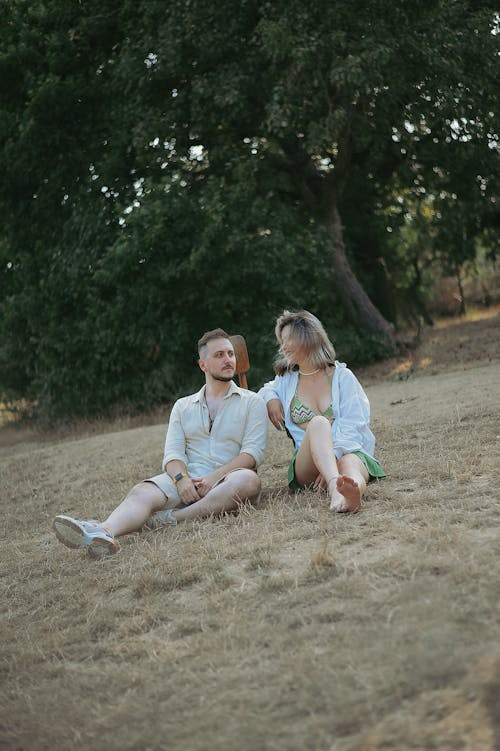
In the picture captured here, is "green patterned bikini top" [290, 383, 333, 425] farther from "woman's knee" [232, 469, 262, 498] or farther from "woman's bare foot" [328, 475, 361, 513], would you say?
"woman's bare foot" [328, 475, 361, 513]

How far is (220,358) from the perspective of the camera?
19.1ft

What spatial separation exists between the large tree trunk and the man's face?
11.3 metres

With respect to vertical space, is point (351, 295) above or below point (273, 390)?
above

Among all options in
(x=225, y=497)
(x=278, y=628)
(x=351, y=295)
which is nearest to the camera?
(x=278, y=628)

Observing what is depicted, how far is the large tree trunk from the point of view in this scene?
1695 cm

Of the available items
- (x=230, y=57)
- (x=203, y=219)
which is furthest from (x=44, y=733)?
(x=230, y=57)

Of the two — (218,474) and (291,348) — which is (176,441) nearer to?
(218,474)

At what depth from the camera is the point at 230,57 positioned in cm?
1574

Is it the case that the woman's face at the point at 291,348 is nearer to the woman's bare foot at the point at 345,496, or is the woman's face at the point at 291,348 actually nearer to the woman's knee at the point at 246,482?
the woman's knee at the point at 246,482

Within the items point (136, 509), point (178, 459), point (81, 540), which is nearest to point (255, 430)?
point (178, 459)

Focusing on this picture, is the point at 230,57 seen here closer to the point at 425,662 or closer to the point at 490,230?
the point at 490,230

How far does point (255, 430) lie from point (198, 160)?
1198cm

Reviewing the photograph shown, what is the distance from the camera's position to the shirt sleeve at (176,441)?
5.79 metres

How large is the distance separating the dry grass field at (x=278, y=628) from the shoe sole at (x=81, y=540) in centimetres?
10
